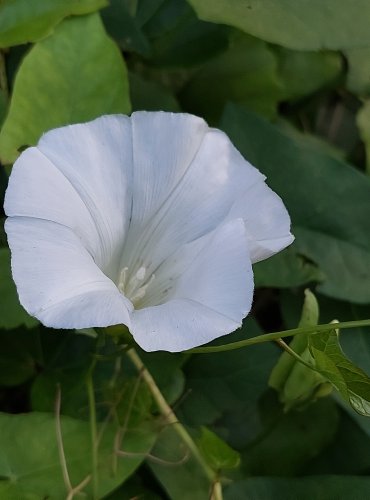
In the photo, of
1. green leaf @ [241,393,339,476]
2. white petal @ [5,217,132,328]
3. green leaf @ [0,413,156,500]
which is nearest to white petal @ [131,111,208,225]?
white petal @ [5,217,132,328]

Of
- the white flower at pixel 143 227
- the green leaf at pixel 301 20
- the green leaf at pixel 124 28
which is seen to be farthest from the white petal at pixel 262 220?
the green leaf at pixel 124 28

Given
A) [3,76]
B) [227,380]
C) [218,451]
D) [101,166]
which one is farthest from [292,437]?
[3,76]

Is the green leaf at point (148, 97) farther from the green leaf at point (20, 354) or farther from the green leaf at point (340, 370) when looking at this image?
the green leaf at point (340, 370)

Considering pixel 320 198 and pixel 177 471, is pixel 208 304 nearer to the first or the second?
pixel 177 471

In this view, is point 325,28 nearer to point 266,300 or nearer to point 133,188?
point 133,188

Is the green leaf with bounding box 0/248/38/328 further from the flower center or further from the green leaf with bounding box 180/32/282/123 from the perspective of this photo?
the green leaf with bounding box 180/32/282/123

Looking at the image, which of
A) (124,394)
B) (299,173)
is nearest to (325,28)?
(299,173)
